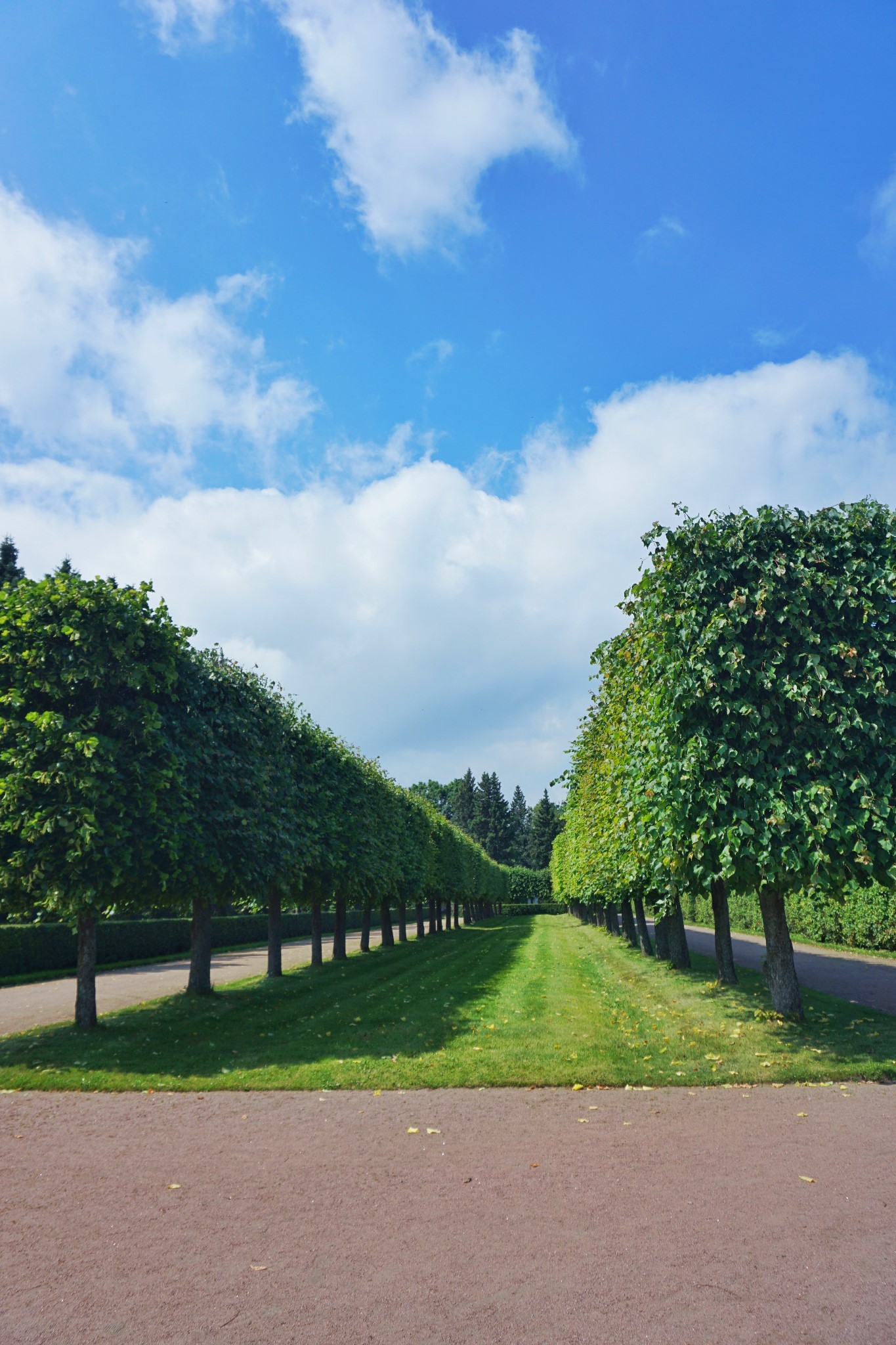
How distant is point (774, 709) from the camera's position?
1210cm

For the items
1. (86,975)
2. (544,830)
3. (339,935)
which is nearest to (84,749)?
(86,975)

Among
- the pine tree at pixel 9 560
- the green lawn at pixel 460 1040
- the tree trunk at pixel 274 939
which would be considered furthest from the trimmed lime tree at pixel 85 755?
the pine tree at pixel 9 560

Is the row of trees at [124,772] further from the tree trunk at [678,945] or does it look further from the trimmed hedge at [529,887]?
the trimmed hedge at [529,887]

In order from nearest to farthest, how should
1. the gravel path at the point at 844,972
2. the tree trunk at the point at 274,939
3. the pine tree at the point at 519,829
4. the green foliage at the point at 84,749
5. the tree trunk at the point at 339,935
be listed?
the green foliage at the point at 84,749
the gravel path at the point at 844,972
the tree trunk at the point at 274,939
the tree trunk at the point at 339,935
the pine tree at the point at 519,829

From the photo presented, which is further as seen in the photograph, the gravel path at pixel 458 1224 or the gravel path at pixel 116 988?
the gravel path at pixel 116 988

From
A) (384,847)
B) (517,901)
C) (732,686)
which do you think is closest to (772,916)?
(732,686)

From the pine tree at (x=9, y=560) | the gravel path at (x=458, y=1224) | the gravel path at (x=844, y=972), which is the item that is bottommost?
the gravel path at (x=844, y=972)

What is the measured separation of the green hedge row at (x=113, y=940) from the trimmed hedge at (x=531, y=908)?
6891 cm

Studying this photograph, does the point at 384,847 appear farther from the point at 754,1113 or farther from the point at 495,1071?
the point at 754,1113

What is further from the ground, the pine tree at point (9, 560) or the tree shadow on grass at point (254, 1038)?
the pine tree at point (9, 560)

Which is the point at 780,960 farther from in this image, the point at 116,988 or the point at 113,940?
the point at 113,940

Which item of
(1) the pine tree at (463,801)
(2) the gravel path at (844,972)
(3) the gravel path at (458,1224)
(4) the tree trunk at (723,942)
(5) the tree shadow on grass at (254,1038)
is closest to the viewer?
(3) the gravel path at (458,1224)

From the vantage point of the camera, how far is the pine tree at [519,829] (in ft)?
486

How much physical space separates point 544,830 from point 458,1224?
128638 millimetres
